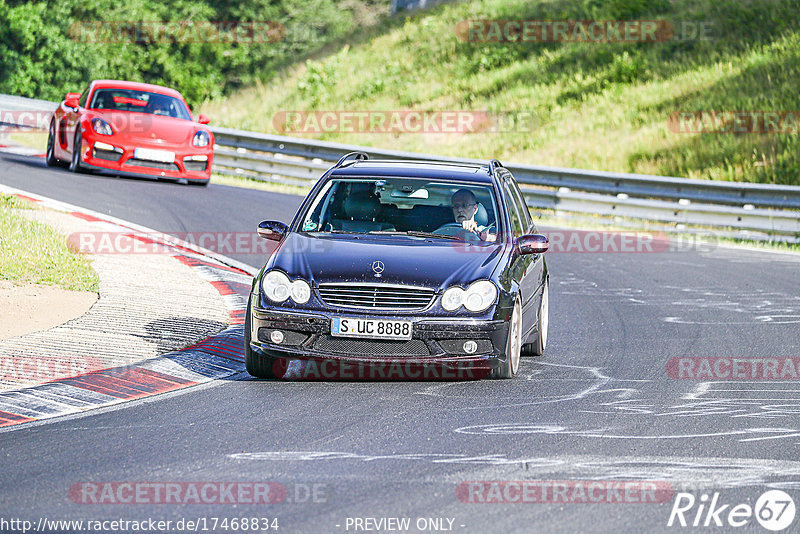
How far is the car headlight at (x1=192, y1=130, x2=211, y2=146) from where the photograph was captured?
20.9 m

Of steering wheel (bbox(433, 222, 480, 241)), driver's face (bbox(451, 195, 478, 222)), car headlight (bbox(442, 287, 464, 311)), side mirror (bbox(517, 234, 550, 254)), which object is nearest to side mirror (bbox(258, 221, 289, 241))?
steering wheel (bbox(433, 222, 480, 241))

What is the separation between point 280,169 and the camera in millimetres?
25641

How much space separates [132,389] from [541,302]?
3543 millimetres

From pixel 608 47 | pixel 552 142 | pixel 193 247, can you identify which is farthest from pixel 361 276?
pixel 608 47

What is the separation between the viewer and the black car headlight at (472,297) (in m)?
8.27

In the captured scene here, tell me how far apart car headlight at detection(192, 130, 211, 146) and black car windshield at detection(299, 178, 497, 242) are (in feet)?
38.3

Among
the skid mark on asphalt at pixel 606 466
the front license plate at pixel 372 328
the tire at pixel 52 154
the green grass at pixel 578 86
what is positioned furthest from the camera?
the green grass at pixel 578 86

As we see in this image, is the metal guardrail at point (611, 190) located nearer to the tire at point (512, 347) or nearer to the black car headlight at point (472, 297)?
the tire at point (512, 347)

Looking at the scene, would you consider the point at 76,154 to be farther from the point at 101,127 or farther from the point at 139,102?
the point at 139,102

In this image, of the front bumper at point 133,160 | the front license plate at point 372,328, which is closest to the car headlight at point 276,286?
the front license plate at point 372,328

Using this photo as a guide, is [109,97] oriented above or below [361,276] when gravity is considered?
above

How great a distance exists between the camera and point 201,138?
68.9 feet

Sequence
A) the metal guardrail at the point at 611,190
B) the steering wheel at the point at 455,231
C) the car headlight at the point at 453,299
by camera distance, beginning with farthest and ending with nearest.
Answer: the metal guardrail at the point at 611,190 < the steering wheel at the point at 455,231 < the car headlight at the point at 453,299

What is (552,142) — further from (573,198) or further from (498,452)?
(498,452)
